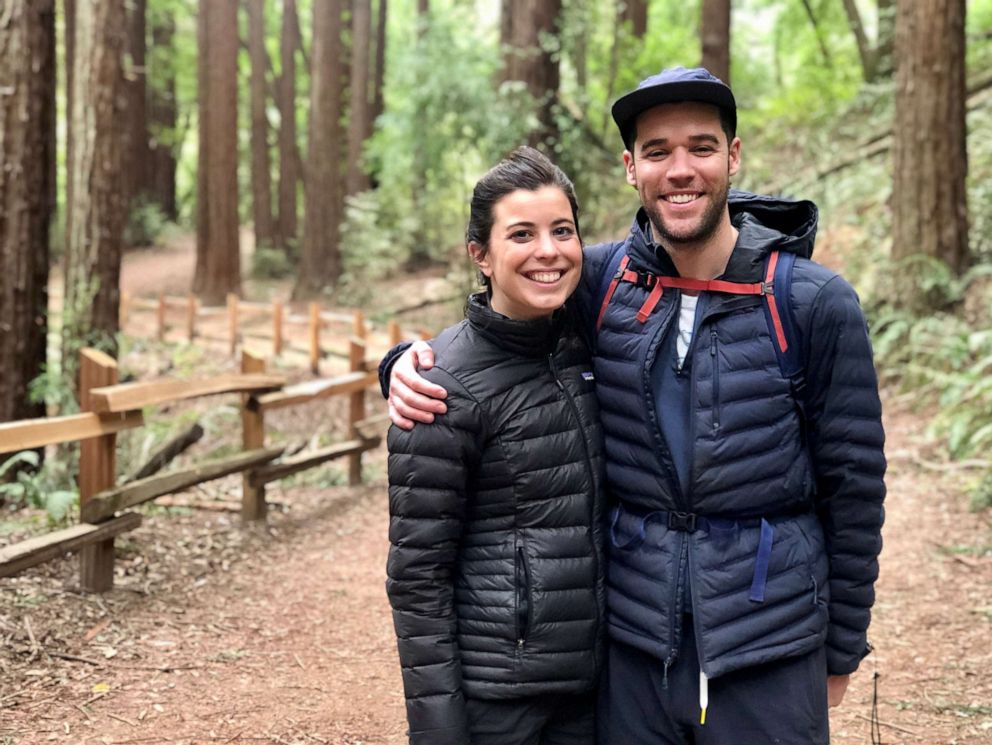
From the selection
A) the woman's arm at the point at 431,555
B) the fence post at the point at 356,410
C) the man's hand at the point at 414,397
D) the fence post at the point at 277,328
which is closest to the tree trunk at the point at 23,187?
the fence post at the point at 356,410

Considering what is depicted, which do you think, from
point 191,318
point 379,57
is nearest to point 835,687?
point 191,318

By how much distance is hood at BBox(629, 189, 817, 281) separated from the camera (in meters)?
2.58

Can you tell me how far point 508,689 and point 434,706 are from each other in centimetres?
19

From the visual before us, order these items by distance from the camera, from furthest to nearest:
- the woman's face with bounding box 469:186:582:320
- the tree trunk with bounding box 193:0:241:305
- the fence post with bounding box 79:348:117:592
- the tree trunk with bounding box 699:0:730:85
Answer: the tree trunk with bounding box 193:0:241:305 → the tree trunk with bounding box 699:0:730:85 → the fence post with bounding box 79:348:117:592 → the woman's face with bounding box 469:186:582:320

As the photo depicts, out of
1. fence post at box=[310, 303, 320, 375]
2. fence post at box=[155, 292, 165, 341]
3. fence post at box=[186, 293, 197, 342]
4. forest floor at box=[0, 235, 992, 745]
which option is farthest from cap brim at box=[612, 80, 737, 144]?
fence post at box=[155, 292, 165, 341]

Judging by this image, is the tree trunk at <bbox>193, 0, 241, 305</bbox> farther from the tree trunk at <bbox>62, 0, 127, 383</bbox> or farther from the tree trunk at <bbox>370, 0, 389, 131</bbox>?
the tree trunk at <bbox>62, 0, 127, 383</bbox>

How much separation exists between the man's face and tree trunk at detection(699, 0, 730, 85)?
41.1ft

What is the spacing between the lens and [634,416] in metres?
2.62

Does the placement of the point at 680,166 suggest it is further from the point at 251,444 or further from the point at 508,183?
the point at 251,444

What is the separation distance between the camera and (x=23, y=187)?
7.40m

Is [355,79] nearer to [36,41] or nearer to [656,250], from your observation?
[36,41]

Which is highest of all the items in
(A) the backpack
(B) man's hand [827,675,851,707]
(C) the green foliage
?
(A) the backpack

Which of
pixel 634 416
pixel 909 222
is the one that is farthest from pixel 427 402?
pixel 909 222

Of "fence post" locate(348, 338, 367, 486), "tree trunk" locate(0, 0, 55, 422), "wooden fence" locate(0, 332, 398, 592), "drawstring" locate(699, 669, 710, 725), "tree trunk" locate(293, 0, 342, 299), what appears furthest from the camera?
"tree trunk" locate(293, 0, 342, 299)
